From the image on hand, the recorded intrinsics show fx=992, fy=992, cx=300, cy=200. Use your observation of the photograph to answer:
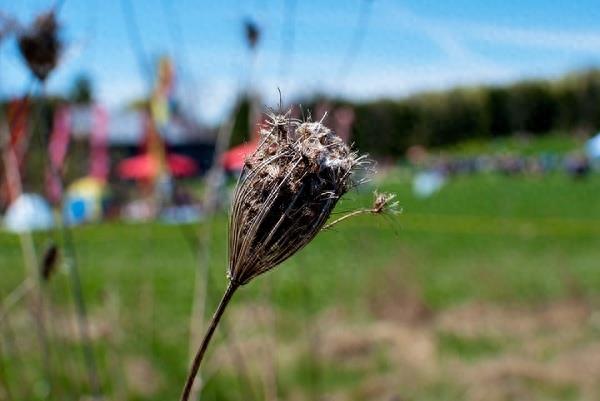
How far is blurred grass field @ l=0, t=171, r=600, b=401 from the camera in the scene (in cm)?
349

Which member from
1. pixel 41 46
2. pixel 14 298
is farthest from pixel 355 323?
pixel 41 46

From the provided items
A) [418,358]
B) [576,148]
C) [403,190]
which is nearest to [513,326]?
[418,358]

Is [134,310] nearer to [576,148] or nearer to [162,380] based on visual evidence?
[162,380]

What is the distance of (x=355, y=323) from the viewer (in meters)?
6.70

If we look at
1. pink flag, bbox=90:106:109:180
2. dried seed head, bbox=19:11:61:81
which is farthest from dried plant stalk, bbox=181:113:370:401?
pink flag, bbox=90:106:109:180

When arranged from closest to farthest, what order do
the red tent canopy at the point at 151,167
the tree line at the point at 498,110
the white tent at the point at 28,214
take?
the white tent at the point at 28,214
the red tent canopy at the point at 151,167
the tree line at the point at 498,110

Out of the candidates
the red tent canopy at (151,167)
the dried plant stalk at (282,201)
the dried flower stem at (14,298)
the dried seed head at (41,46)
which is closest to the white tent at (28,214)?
the dried flower stem at (14,298)

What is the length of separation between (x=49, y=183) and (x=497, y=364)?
323cm

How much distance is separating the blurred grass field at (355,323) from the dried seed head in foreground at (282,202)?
74 mm

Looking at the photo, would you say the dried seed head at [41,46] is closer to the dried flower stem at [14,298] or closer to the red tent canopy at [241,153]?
the red tent canopy at [241,153]

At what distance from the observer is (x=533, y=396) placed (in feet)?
15.2

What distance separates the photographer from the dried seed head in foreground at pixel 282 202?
69cm

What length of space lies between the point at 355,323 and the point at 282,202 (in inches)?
239

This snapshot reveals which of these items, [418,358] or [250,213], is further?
[418,358]
